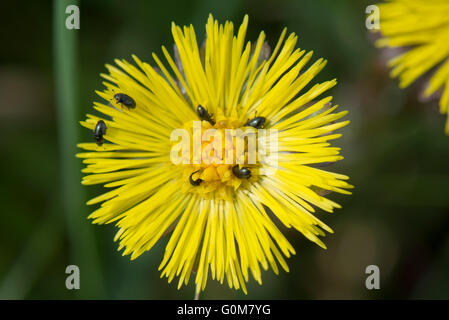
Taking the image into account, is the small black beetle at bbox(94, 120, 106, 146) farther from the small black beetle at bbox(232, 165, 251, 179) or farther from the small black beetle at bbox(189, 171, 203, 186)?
the small black beetle at bbox(232, 165, 251, 179)

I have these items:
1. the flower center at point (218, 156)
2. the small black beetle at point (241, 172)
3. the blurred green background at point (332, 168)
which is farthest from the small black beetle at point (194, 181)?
the blurred green background at point (332, 168)

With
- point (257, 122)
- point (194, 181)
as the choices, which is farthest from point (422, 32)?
point (194, 181)

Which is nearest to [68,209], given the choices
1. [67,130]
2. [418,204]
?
[67,130]

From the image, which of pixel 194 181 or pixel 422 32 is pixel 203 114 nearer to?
pixel 194 181

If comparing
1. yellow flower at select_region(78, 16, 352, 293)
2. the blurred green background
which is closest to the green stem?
the blurred green background

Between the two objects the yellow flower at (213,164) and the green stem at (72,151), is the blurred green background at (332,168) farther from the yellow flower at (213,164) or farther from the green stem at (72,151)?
the yellow flower at (213,164)
